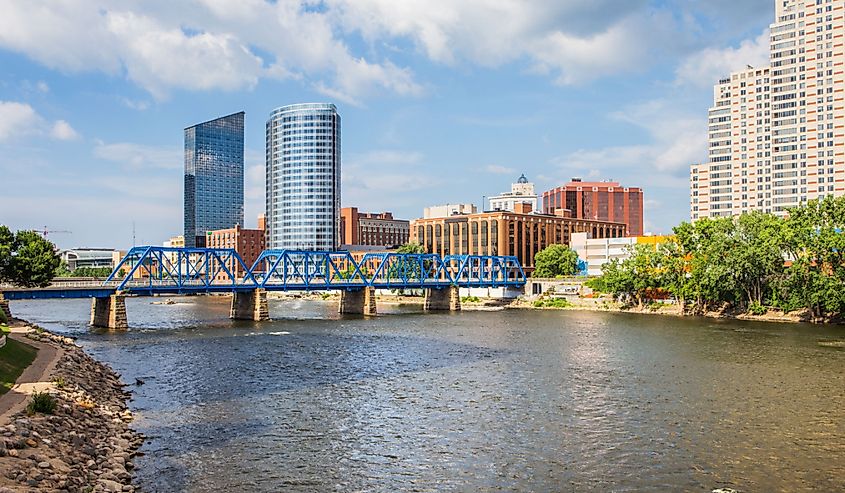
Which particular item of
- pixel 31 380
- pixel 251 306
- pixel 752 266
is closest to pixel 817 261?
pixel 752 266

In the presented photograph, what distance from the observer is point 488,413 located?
164 feet

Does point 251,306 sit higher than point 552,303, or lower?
higher

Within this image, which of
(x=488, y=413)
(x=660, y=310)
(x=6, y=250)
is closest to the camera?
(x=488, y=413)

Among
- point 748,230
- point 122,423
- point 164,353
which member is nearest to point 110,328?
point 164,353

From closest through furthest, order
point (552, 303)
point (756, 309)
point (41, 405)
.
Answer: point (41, 405)
point (756, 309)
point (552, 303)

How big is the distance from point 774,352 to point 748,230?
56.2m

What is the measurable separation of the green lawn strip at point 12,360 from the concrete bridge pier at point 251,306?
236 ft

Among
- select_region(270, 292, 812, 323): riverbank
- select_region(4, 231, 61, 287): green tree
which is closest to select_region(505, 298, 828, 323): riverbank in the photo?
select_region(270, 292, 812, 323): riverbank

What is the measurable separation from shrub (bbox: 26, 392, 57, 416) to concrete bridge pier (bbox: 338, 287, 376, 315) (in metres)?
113

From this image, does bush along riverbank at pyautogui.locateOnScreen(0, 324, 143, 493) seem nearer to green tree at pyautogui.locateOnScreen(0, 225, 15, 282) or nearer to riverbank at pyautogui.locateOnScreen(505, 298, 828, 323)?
green tree at pyautogui.locateOnScreen(0, 225, 15, 282)

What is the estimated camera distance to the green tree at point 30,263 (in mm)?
106938

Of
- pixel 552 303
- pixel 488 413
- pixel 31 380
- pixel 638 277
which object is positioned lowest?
pixel 488 413

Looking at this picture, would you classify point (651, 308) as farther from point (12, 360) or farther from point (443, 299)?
point (12, 360)

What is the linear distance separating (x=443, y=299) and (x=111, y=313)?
7910 cm
